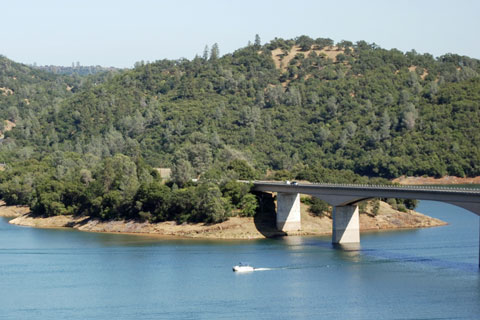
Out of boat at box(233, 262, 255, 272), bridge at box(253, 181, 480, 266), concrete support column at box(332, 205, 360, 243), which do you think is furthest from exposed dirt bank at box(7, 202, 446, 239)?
boat at box(233, 262, 255, 272)

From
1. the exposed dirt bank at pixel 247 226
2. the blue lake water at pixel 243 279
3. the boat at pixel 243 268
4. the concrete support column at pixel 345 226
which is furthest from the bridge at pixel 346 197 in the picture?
the boat at pixel 243 268

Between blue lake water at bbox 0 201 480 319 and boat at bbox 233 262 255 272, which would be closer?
blue lake water at bbox 0 201 480 319

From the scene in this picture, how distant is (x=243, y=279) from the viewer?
87.1 metres

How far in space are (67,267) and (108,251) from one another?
40.2 feet

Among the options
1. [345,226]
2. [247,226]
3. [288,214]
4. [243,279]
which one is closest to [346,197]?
[345,226]

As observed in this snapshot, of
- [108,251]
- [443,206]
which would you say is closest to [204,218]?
[108,251]

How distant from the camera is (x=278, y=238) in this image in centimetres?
12019

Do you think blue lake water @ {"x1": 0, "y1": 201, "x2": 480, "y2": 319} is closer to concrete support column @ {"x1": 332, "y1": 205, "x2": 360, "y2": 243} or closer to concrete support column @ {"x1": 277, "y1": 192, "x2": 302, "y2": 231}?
concrete support column @ {"x1": 332, "y1": 205, "x2": 360, "y2": 243}

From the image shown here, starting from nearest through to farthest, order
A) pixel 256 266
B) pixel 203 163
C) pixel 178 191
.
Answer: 1. pixel 256 266
2. pixel 178 191
3. pixel 203 163

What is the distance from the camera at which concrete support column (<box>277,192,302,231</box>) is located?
12306 centimetres

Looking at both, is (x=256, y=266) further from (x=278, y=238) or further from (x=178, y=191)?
(x=178, y=191)

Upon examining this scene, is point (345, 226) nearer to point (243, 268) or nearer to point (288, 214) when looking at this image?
point (288, 214)

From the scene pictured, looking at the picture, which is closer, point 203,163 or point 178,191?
point 178,191

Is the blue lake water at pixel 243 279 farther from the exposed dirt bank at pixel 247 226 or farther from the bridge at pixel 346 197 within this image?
the exposed dirt bank at pixel 247 226
